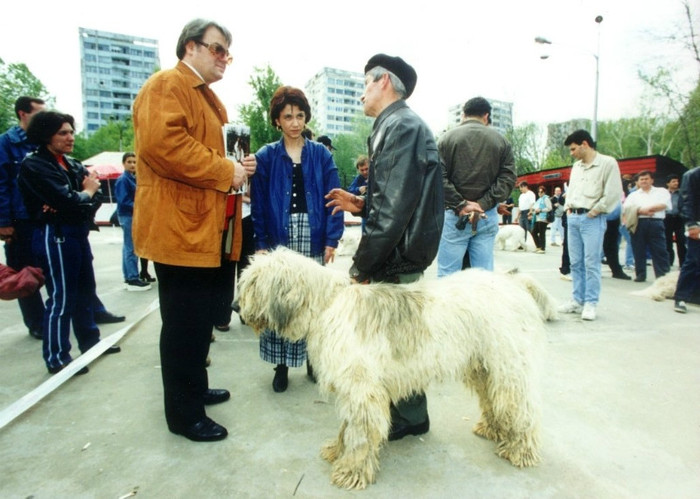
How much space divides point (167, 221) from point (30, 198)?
1938mm

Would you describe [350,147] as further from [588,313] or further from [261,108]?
[588,313]

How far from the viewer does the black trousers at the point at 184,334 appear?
2.33 m

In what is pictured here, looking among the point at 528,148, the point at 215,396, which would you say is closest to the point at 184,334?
the point at 215,396

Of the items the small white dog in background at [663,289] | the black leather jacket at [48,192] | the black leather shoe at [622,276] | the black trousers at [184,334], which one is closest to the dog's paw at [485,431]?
the black trousers at [184,334]

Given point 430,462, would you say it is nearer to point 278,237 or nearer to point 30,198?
point 278,237

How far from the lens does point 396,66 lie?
2.41 m

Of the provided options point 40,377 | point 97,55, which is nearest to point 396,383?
point 40,377

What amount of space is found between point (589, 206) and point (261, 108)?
27.8 metres

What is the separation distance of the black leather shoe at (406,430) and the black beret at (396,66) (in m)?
2.19

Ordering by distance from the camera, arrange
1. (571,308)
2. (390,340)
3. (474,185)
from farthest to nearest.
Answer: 1. (571,308)
2. (474,185)
3. (390,340)

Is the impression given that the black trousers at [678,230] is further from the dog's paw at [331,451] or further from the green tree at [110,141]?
the green tree at [110,141]

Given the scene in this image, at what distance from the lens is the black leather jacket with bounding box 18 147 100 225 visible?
3146mm

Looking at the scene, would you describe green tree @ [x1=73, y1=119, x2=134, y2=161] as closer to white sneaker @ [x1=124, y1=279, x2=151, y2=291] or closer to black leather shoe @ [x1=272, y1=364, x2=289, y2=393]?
white sneaker @ [x1=124, y1=279, x2=151, y2=291]

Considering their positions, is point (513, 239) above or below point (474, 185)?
below
